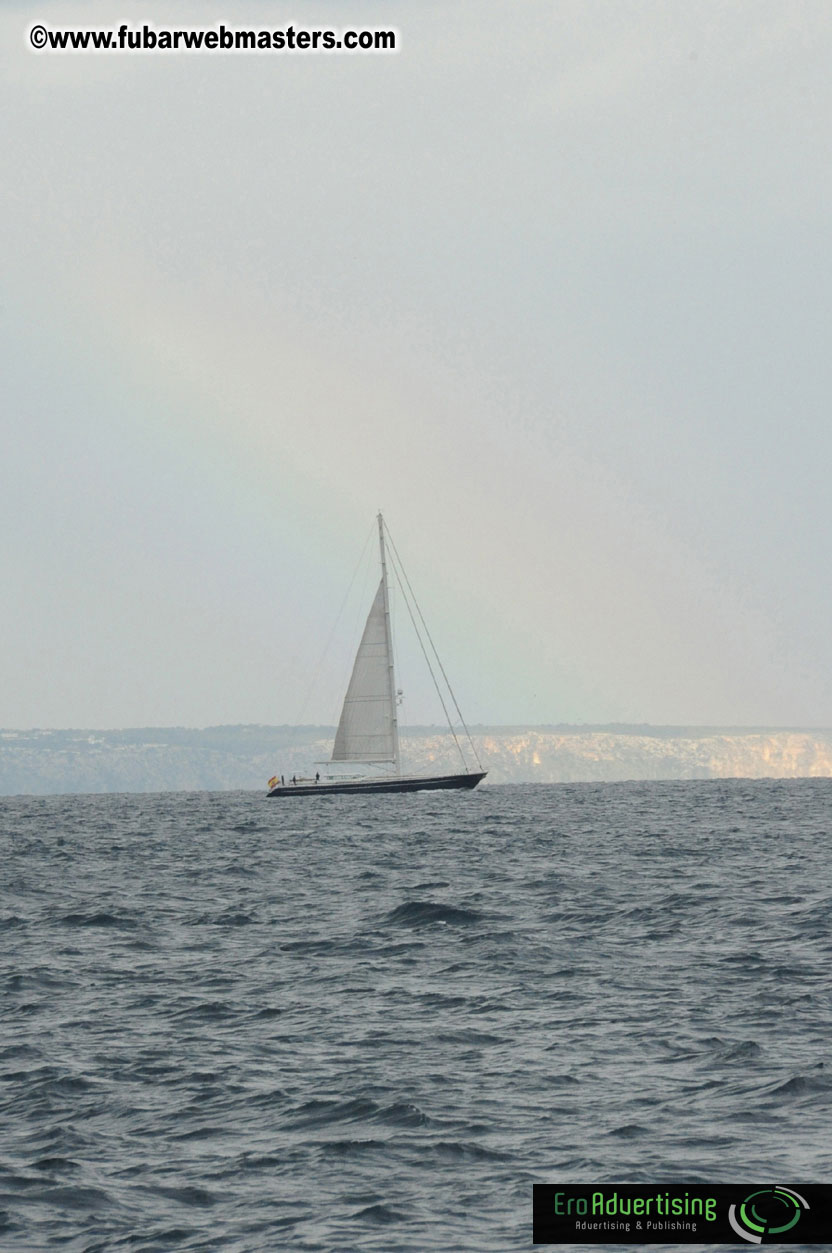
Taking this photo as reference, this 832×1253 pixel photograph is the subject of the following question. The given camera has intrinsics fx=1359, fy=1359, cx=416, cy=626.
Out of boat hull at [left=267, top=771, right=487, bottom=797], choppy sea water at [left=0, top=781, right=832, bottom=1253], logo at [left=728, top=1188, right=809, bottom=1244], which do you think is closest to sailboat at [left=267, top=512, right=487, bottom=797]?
boat hull at [left=267, top=771, right=487, bottom=797]

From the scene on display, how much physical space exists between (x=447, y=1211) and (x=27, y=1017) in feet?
35.6

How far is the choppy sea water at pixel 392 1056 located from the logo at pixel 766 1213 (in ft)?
1.78

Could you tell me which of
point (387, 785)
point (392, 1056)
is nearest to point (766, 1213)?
point (392, 1056)

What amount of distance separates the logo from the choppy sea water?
1.78ft

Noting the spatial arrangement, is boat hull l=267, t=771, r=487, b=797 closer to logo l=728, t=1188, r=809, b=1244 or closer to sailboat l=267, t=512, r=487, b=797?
sailboat l=267, t=512, r=487, b=797

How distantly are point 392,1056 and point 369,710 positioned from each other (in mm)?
93635

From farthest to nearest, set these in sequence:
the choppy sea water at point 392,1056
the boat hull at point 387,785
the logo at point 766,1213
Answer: the boat hull at point 387,785
the choppy sea water at point 392,1056
the logo at point 766,1213

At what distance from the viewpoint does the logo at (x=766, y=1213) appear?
1188cm

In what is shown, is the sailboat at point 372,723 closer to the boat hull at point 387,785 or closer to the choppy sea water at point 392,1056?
the boat hull at point 387,785

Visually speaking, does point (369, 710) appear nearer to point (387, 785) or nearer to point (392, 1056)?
point (387, 785)

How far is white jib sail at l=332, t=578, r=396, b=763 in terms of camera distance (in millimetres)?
111750

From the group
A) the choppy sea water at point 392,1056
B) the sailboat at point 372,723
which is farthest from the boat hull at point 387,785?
the choppy sea water at point 392,1056

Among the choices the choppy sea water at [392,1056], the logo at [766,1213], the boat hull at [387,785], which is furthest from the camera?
the boat hull at [387,785]

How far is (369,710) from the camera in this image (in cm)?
11206
